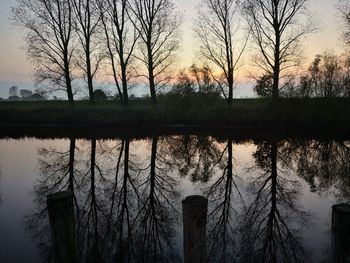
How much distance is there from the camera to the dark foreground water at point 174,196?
26.4 ft

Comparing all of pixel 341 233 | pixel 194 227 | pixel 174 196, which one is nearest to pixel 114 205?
pixel 174 196

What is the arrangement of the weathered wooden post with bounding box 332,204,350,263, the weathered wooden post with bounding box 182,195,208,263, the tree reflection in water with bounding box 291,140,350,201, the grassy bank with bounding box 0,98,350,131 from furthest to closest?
the grassy bank with bounding box 0,98,350,131 → the tree reflection in water with bounding box 291,140,350,201 → the weathered wooden post with bounding box 182,195,208,263 → the weathered wooden post with bounding box 332,204,350,263

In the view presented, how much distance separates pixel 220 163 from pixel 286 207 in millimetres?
6676

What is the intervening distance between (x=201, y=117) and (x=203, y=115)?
10.5 inches

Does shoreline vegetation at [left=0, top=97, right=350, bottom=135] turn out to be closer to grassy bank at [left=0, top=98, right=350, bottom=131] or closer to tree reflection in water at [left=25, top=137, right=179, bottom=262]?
grassy bank at [left=0, top=98, right=350, bottom=131]

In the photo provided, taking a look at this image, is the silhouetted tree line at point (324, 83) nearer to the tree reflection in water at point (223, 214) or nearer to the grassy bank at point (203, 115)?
the grassy bank at point (203, 115)

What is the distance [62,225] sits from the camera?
4.95 m

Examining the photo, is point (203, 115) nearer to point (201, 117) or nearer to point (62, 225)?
point (201, 117)

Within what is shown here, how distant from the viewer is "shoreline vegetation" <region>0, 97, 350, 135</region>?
26906 millimetres

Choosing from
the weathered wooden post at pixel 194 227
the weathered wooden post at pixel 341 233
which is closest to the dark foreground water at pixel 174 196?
the weathered wooden post at pixel 194 227

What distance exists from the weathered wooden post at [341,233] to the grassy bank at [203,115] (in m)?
24.4

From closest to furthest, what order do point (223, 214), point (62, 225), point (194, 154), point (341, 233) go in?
point (341, 233) → point (62, 225) → point (223, 214) → point (194, 154)

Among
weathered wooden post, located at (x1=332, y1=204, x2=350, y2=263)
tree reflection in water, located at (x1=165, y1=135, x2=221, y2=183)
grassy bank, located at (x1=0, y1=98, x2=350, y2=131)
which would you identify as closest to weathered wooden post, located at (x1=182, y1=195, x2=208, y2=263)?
weathered wooden post, located at (x1=332, y1=204, x2=350, y2=263)

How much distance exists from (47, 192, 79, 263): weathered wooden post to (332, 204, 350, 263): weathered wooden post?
3.76 m
